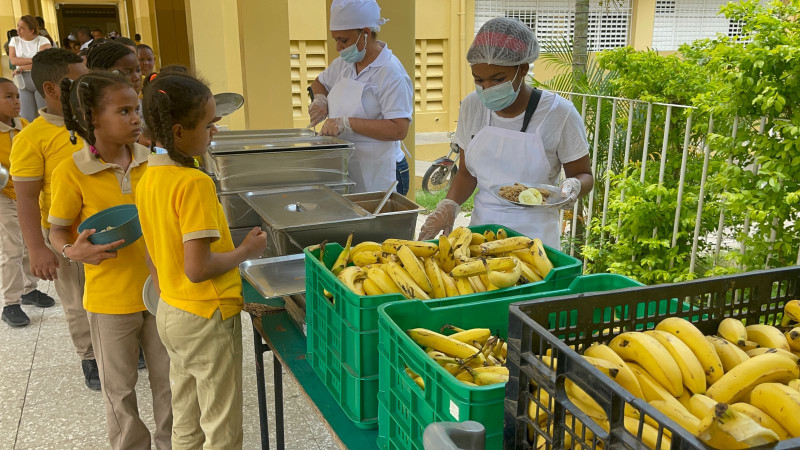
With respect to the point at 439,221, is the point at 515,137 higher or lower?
higher

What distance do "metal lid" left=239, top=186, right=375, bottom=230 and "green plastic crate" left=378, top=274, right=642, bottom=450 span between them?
90 centimetres

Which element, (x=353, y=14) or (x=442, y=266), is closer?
(x=442, y=266)

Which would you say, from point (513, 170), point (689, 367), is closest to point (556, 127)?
point (513, 170)

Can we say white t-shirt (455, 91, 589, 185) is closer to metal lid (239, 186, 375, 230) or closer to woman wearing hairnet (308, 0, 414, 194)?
metal lid (239, 186, 375, 230)

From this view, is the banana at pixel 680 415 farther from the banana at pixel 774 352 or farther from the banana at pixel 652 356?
the banana at pixel 774 352

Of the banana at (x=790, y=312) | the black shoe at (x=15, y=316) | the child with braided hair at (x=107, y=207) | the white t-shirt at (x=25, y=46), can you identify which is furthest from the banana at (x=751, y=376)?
the white t-shirt at (x=25, y=46)

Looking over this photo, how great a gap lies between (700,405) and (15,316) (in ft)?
14.0

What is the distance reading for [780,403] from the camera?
2.84 feet

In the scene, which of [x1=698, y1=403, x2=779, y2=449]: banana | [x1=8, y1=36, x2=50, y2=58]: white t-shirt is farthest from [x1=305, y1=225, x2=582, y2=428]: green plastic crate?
[x1=8, y1=36, x2=50, y2=58]: white t-shirt

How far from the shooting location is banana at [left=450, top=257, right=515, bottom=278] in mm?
1533

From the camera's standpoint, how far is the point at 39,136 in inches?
103

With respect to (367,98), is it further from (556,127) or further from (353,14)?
(556,127)

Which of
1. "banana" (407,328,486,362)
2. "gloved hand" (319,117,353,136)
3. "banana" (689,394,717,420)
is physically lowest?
"banana" (407,328,486,362)

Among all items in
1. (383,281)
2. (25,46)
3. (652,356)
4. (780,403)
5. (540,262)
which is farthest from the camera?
(25,46)
